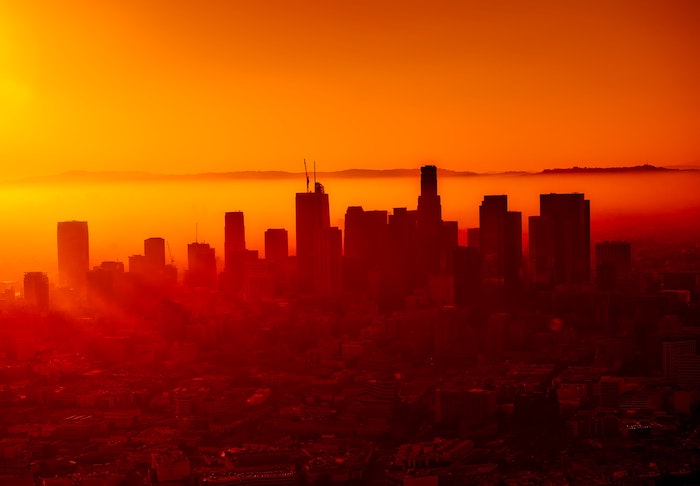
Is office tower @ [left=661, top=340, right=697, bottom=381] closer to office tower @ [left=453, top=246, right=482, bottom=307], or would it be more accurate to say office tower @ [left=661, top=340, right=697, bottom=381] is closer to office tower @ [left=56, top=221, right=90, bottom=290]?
office tower @ [left=453, top=246, right=482, bottom=307]

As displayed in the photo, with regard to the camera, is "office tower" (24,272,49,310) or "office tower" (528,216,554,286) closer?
"office tower" (24,272,49,310)

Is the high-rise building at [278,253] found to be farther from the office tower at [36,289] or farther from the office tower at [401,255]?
the office tower at [36,289]

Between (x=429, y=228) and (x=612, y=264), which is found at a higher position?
(x=429, y=228)

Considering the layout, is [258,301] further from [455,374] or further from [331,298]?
[455,374]

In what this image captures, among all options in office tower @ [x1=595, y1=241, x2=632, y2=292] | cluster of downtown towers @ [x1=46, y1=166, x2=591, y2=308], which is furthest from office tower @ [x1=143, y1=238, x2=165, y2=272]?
office tower @ [x1=595, y1=241, x2=632, y2=292]

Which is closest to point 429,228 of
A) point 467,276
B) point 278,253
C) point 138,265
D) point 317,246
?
point 467,276

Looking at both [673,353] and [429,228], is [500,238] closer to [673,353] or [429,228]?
[429,228]
